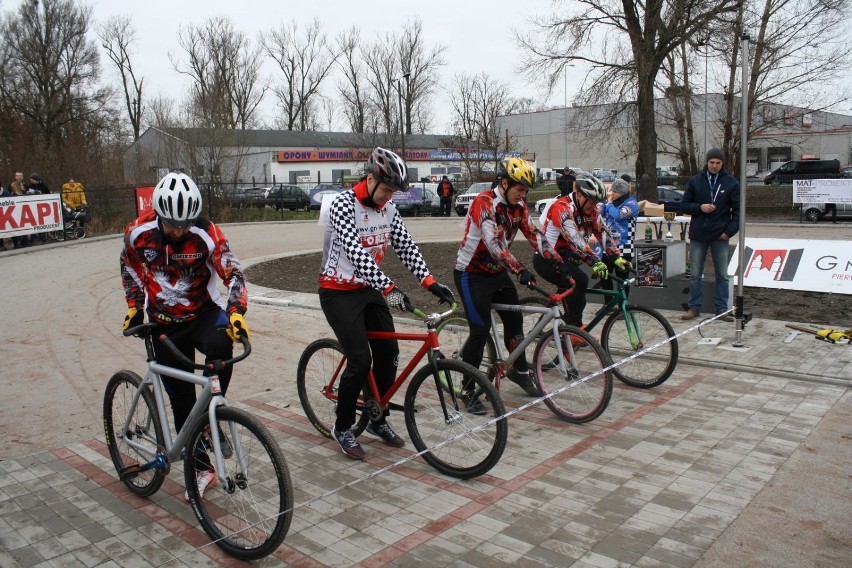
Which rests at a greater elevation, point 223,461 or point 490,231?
point 490,231

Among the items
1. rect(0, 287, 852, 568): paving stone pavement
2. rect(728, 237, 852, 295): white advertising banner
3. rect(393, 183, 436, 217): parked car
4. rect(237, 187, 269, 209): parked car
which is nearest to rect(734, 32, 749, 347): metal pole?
rect(0, 287, 852, 568): paving stone pavement

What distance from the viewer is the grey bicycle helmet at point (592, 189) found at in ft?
20.9

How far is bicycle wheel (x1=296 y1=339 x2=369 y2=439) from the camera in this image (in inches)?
207

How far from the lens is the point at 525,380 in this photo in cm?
609

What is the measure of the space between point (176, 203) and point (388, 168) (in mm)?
1302

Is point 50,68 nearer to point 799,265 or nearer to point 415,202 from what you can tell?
point 415,202

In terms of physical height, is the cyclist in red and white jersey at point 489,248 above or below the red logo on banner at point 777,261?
above

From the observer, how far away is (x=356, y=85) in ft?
203

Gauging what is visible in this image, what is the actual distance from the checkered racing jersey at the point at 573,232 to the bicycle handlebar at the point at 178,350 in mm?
3301

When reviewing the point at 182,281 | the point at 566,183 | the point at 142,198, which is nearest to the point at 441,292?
the point at 182,281

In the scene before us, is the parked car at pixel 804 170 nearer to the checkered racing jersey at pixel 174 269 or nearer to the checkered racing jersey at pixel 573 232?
the checkered racing jersey at pixel 573 232

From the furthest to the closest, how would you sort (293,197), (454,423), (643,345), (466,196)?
(293,197) < (466,196) < (643,345) < (454,423)

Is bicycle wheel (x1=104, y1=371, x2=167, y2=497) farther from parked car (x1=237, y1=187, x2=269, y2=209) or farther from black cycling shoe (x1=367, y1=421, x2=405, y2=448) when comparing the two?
parked car (x1=237, y1=187, x2=269, y2=209)

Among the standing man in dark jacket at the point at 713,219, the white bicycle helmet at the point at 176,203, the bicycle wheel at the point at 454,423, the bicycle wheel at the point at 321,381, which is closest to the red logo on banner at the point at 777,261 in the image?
the standing man in dark jacket at the point at 713,219
